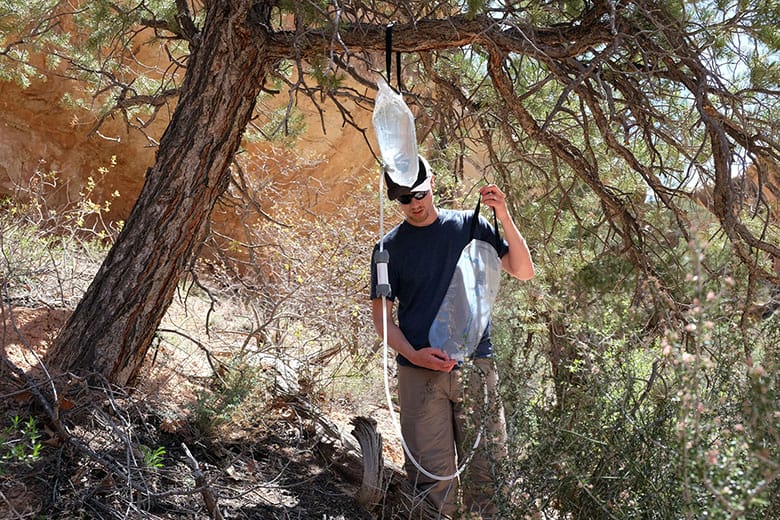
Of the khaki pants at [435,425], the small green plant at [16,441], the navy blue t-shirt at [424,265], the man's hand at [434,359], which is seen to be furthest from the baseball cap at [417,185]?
the small green plant at [16,441]

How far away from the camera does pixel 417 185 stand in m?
3.35

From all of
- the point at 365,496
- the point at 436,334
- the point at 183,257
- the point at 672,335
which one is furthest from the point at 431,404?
the point at 672,335

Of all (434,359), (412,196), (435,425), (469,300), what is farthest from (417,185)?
(435,425)

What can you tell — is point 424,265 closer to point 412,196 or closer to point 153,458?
point 412,196

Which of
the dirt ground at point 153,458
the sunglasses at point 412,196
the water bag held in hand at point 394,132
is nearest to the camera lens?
the dirt ground at point 153,458

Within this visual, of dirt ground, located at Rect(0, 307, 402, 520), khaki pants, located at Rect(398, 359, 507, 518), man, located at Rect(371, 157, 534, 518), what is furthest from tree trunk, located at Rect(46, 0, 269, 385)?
khaki pants, located at Rect(398, 359, 507, 518)

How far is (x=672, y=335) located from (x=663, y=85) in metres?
2.91

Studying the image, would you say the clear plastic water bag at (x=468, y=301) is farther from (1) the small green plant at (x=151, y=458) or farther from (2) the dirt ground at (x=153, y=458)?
(1) the small green plant at (x=151, y=458)

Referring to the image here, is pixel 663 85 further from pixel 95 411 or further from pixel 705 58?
pixel 95 411

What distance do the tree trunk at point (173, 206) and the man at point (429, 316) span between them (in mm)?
954

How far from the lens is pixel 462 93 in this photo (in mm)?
4617

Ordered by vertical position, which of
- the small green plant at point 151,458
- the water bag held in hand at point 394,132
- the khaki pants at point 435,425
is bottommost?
the small green plant at point 151,458

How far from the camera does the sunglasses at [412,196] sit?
3.38 metres

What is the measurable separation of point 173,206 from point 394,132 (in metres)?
1.24
